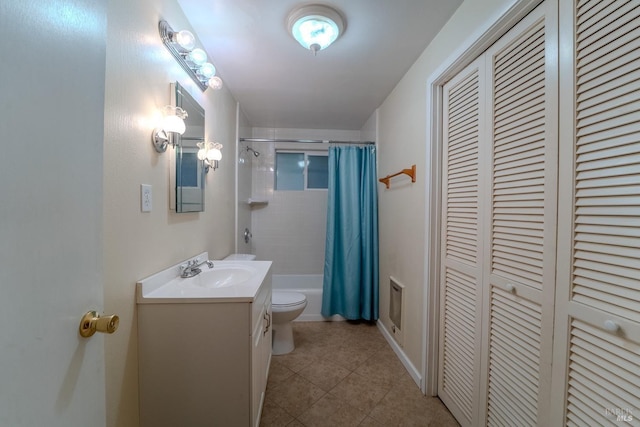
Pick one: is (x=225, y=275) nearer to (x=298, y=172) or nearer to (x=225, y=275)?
(x=225, y=275)

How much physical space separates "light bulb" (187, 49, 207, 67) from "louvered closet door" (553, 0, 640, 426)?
155cm

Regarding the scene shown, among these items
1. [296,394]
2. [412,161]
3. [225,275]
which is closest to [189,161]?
[225,275]

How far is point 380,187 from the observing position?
2596mm

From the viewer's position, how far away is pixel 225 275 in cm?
156

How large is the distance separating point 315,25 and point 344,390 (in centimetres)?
223

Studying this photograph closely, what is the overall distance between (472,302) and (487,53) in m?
1.23

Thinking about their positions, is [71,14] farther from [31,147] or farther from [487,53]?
[487,53]

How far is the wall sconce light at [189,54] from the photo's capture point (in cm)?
118

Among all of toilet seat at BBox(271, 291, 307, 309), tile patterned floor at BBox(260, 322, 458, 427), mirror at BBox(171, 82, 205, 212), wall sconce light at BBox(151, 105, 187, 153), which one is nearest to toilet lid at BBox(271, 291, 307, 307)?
toilet seat at BBox(271, 291, 307, 309)

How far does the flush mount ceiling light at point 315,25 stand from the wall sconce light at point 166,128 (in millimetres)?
775

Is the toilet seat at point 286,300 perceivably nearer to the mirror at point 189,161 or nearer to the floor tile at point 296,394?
the floor tile at point 296,394

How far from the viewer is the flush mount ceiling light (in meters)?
1.29

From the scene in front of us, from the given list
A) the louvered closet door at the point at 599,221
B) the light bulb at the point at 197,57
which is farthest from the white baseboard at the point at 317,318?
the light bulb at the point at 197,57

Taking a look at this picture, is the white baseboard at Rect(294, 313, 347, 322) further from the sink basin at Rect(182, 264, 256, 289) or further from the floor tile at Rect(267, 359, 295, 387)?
the sink basin at Rect(182, 264, 256, 289)
